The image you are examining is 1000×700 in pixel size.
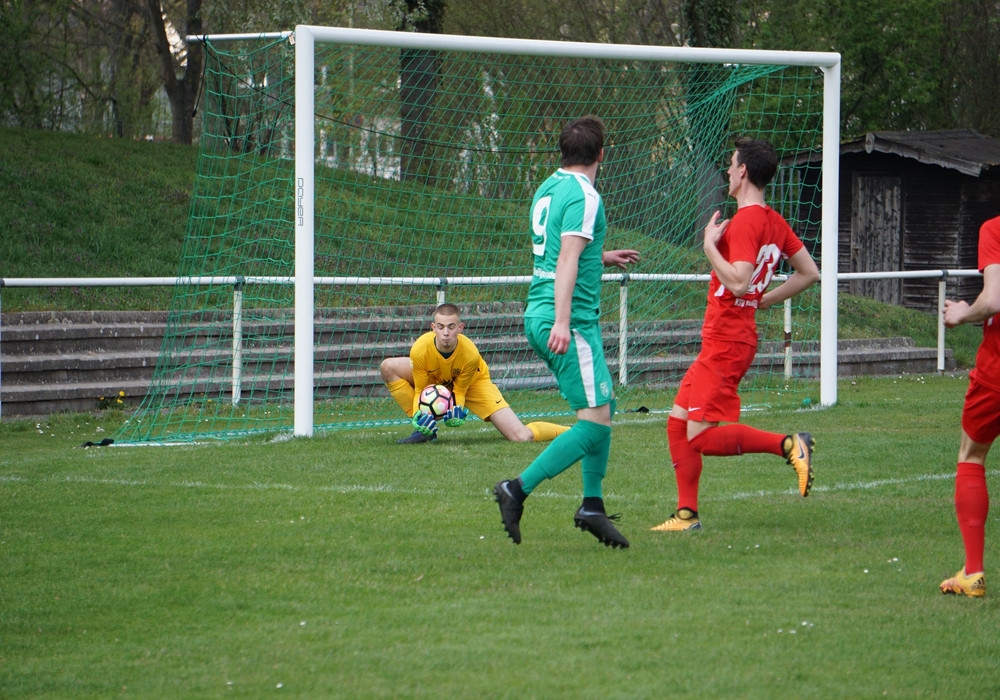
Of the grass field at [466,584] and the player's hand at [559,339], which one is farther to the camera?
the player's hand at [559,339]

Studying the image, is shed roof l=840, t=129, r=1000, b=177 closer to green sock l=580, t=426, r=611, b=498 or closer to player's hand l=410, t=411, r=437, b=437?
player's hand l=410, t=411, r=437, b=437

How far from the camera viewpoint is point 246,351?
1243 cm

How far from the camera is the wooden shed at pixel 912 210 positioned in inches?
968

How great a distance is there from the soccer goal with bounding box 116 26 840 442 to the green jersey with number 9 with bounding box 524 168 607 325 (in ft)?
13.3

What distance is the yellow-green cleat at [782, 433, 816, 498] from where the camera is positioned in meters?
5.79

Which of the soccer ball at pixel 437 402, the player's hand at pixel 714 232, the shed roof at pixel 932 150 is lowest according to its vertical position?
the soccer ball at pixel 437 402

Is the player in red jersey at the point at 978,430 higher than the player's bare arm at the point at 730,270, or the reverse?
the player's bare arm at the point at 730,270

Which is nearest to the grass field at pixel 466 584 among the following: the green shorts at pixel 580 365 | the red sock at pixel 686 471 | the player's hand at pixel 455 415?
the red sock at pixel 686 471

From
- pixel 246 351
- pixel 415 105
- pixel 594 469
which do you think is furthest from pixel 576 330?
pixel 246 351

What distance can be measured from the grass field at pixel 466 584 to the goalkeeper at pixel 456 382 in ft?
2.89

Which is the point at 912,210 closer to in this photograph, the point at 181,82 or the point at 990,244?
the point at 181,82

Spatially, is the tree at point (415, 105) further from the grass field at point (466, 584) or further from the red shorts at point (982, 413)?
the red shorts at point (982, 413)

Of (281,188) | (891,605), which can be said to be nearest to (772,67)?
(281,188)

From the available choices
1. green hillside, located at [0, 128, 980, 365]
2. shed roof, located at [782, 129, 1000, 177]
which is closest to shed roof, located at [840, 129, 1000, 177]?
shed roof, located at [782, 129, 1000, 177]
